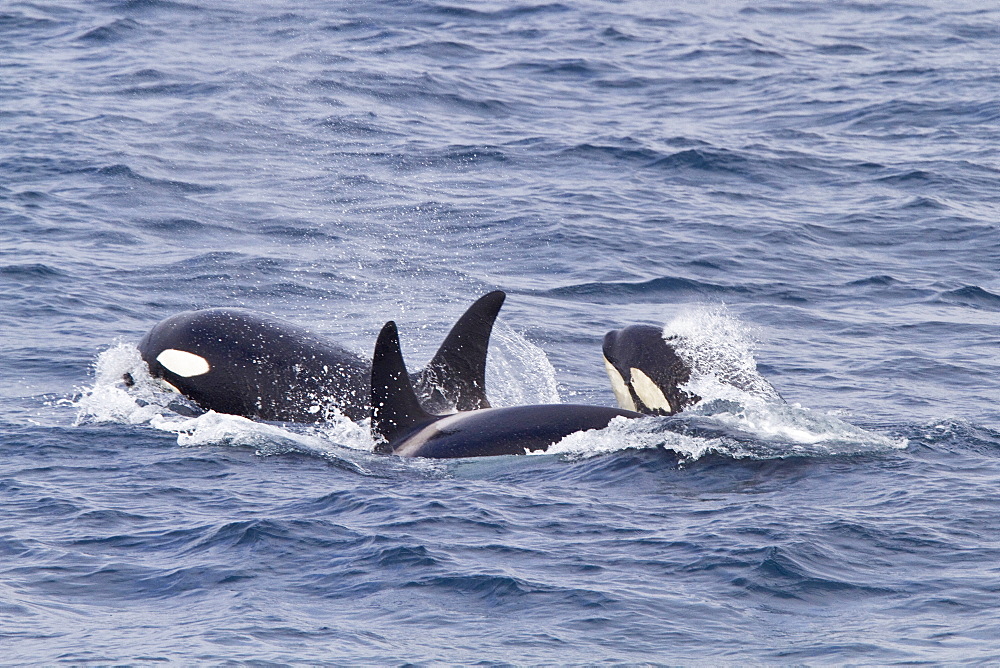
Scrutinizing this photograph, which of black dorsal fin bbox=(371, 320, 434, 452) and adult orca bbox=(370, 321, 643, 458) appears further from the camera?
black dorsal fin bbox=(371, 320, 434, 452)

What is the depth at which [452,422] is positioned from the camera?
11750 millimetres

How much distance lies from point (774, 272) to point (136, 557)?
453 inches

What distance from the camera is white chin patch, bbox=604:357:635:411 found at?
12.2 m

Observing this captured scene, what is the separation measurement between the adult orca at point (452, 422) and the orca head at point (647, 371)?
1.03ft

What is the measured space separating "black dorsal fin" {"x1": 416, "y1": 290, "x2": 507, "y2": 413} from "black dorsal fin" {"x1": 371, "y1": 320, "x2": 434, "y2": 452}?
55cm

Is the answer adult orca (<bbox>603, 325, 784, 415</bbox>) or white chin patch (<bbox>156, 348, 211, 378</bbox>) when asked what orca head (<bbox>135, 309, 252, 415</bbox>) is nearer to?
white chin patch (<bbox>156, 348, 211, 378</bbox>)

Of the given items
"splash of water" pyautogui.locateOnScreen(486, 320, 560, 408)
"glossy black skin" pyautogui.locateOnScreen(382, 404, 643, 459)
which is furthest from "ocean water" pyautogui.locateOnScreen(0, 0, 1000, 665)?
"glossy black skin" pyautogui.locateOnScreen(382, 404, 643, 459)

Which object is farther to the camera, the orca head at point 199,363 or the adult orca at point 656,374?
the orca head at point 199,363

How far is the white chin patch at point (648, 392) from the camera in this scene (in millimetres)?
11828

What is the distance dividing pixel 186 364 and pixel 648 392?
166 inches

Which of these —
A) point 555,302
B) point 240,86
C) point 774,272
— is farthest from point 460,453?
→ point 240,86

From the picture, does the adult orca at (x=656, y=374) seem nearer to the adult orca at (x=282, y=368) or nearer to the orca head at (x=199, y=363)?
the adult orca at (x=282, y=368)

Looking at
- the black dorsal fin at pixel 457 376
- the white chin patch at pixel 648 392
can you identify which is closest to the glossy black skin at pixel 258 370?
the black dorsal fin at pixel 457 376

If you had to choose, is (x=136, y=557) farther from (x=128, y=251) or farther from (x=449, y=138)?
(x=449, y=138)
